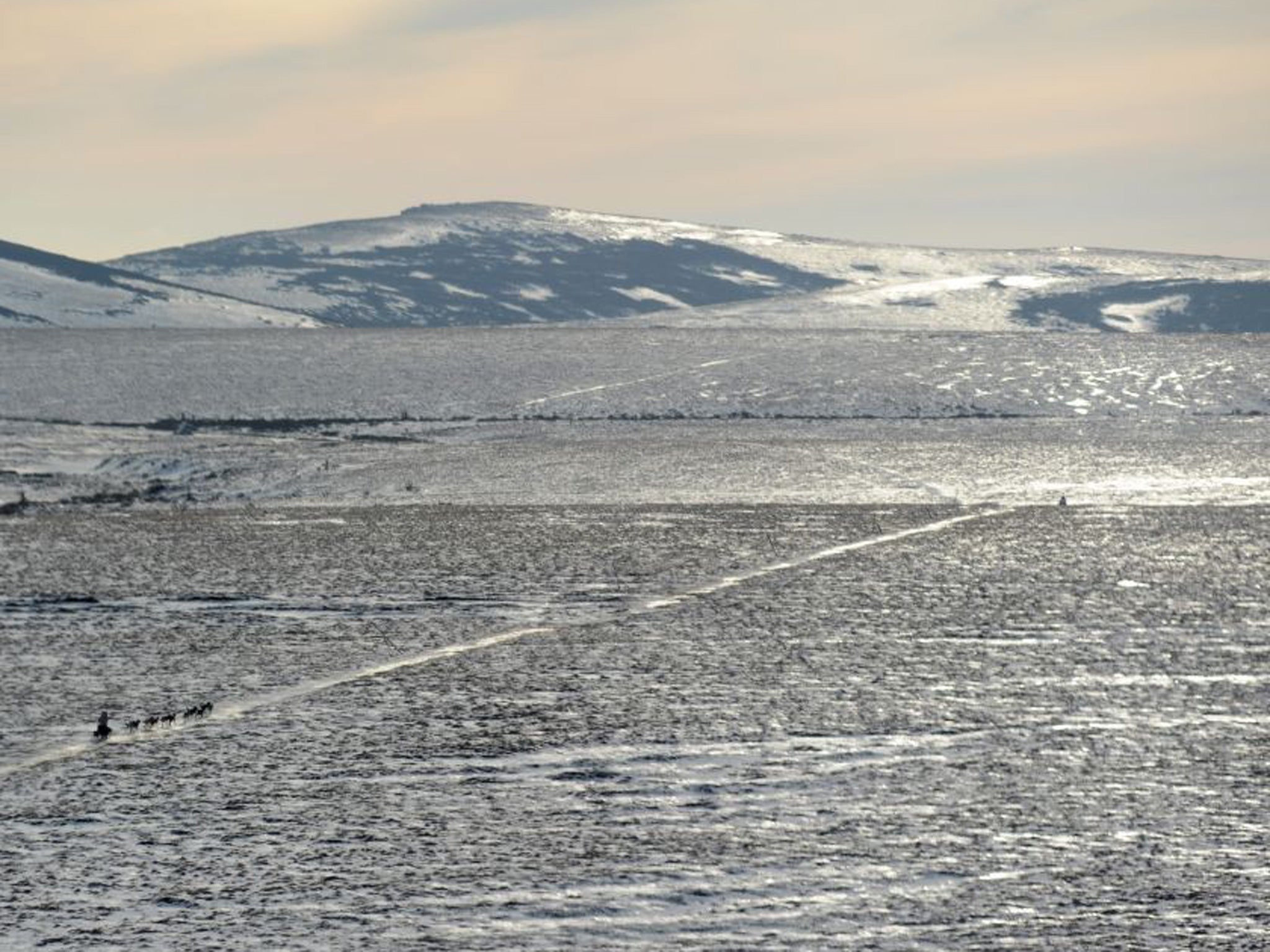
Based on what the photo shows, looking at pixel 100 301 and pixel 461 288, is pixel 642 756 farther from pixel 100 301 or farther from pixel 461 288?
pixel 461 288

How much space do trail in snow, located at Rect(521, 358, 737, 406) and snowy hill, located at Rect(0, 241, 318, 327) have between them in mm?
60424

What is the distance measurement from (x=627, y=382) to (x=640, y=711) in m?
37.3

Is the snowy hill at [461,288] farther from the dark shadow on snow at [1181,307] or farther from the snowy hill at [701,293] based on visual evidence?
the dark shadow on snow at [1181,307]

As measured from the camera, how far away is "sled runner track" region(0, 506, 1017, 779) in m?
9.87

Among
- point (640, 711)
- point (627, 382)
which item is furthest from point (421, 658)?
point (627, 382)

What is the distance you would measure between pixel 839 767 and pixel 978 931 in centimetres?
247

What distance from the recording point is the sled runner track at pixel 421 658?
9.87m

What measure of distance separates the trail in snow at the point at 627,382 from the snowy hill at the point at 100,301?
60424 mm

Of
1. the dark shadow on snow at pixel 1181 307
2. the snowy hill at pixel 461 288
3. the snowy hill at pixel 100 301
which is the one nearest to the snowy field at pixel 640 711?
the snowy hill at pixel 100 301

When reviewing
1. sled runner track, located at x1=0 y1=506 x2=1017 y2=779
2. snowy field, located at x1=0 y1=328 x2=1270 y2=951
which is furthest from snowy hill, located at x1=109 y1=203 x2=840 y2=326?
sled runner track, located at x1=0 y1=506 x2=1017 y2=779

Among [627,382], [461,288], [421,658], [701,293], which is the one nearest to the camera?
[421,658]

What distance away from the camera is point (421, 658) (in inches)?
499

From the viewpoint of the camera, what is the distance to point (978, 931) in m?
6.88

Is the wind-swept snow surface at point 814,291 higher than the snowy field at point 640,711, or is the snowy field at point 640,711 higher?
the wind-swept snow surface at point 814,291
